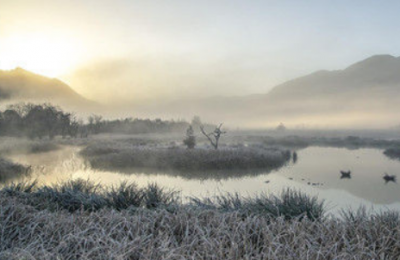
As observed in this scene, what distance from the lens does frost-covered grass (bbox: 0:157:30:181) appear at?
46.4ft

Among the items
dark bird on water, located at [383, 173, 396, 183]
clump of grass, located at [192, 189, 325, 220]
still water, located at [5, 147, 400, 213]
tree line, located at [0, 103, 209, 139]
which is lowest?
dark bird on water, located at [383, 173, 396, 183]

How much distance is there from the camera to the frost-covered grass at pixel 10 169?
557 inches

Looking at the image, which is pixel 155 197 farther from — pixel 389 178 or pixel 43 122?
pixel 43 122

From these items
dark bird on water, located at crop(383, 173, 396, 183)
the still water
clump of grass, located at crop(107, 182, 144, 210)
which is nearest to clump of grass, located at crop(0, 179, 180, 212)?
clump of grass, located at crop(107, 182, 144, 210)

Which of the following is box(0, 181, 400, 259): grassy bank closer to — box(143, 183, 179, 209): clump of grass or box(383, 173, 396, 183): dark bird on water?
box(143, 183, 179, 209): clump of grass

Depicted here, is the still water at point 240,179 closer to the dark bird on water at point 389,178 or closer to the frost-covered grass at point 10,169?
the dark bird on water at point 389,178

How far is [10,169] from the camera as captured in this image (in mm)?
14852

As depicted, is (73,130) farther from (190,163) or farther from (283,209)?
(283,209)

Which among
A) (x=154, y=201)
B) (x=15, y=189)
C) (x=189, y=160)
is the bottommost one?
(x=189, y=160)

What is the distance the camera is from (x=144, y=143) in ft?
91.2

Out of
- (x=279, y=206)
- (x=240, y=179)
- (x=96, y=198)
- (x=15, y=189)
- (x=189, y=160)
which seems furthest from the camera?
(x=189, y=160)

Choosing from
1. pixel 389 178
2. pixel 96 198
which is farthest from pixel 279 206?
pixel 389 178

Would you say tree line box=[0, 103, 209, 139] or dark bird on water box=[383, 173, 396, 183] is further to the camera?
tree line box=[0, 103, 209, 139]

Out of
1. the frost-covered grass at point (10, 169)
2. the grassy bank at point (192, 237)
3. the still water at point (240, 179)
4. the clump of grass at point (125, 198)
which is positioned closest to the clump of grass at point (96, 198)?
the clump of grass at point (125, 198)
